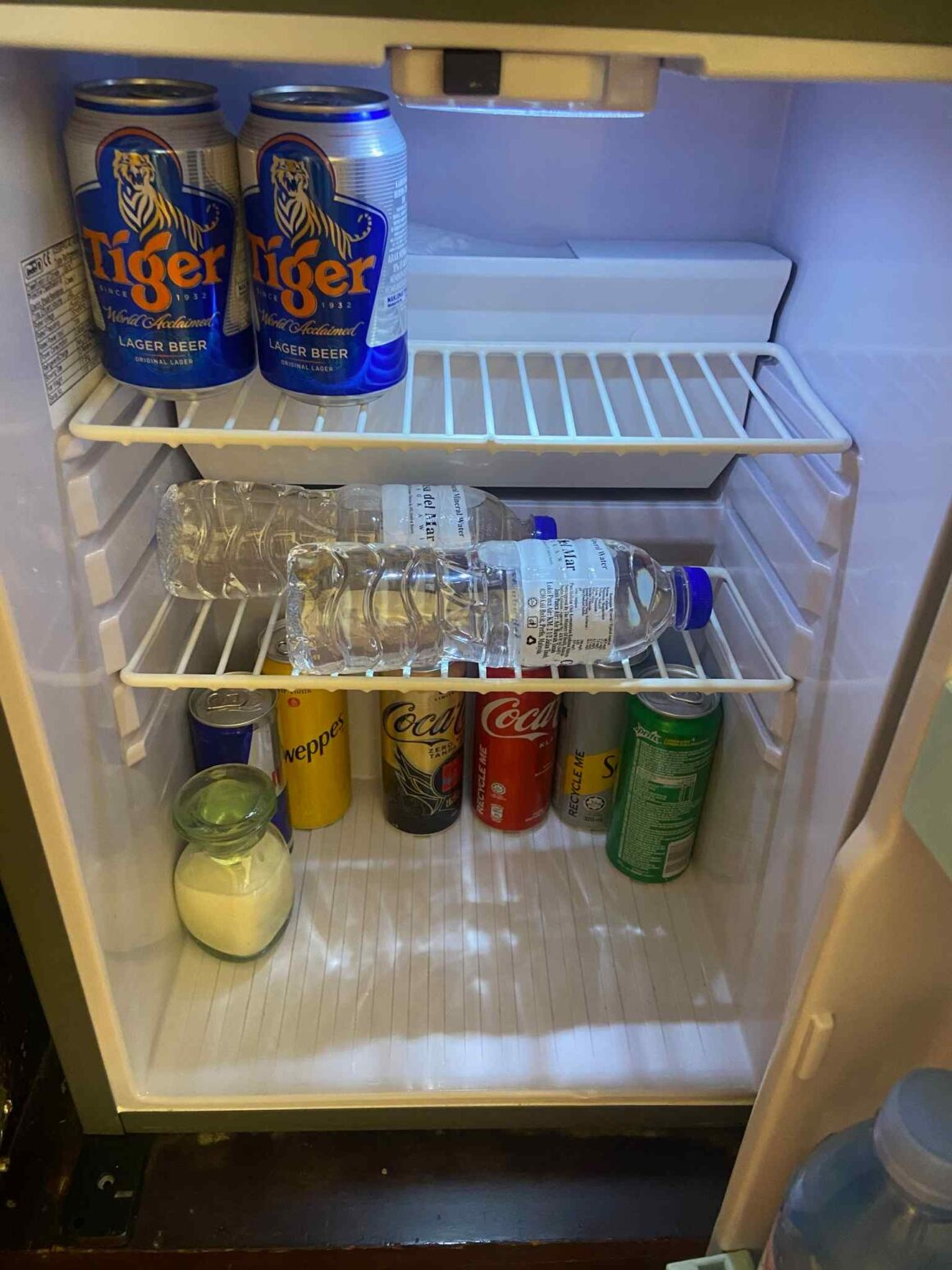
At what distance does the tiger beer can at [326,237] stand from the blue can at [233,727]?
0.49 metres

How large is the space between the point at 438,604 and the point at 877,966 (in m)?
0.53

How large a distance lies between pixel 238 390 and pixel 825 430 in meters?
0.57

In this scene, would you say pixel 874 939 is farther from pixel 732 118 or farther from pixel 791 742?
pixel 732 118

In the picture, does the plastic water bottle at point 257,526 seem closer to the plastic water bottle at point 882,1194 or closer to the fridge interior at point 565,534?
the fridge interior at point 565,534

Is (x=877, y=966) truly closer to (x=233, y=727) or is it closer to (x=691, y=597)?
(x=691, y=597)

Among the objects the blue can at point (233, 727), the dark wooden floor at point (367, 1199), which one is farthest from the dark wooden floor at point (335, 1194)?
the blue can at point (233, 727)

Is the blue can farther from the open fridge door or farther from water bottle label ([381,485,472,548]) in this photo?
the open fridge door

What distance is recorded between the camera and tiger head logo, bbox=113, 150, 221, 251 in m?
0.68

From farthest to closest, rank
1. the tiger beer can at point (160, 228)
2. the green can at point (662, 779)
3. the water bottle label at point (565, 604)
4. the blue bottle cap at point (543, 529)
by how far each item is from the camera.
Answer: the green can at point (662, 779), the blue bottle cap at point (543, 529), the water bottle label at point (565, 604), the tiger beer can at point (160, 228)

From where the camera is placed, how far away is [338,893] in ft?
4.10

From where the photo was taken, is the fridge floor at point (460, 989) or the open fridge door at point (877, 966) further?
the fridge floor at point (460, 989)

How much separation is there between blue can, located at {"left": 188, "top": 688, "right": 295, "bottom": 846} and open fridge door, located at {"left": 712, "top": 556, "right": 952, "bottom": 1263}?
2.11 ft

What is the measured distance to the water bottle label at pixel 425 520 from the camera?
93 centimetres

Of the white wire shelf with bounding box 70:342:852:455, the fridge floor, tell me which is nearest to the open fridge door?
the fridge floor
